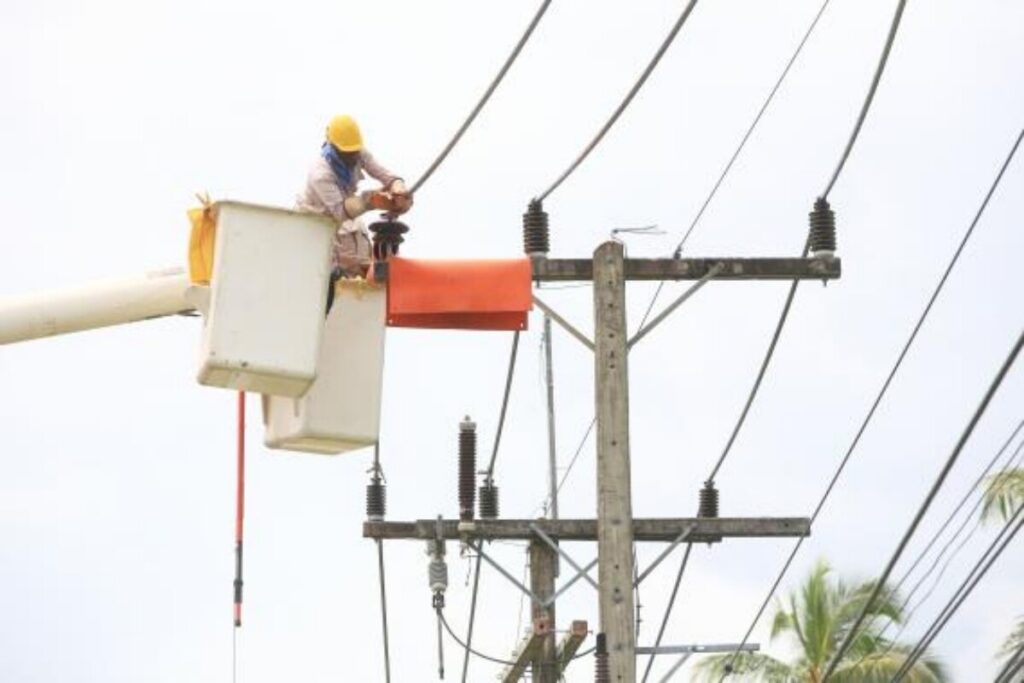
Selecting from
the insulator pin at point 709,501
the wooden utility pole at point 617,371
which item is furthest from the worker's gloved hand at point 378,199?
the insulator pin at point 709,501

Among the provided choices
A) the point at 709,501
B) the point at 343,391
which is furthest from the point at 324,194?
the point at 709,501

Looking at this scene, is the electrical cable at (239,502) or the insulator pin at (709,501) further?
the insulator pin at (709,501)

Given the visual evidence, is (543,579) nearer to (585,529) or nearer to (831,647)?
(585,529)

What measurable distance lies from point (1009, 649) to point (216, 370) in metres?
20.7

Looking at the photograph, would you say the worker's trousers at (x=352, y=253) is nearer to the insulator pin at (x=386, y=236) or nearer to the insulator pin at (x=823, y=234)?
the insulator pin at (x=386, y=236)

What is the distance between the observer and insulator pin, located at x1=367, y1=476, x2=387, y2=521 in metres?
25.1

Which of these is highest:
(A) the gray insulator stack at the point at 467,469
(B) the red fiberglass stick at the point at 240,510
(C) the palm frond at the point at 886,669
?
(C) the palm frond at the point at 886,669

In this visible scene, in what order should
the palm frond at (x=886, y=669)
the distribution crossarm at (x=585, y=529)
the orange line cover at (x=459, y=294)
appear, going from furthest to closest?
the palm frond at (x=886, y=669), the distribution crossarm at (x=585, y=529), the orange line cover at (x=459, y=294)

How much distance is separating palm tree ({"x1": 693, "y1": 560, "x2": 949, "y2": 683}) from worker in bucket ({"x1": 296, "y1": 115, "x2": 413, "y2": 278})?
24.9 m

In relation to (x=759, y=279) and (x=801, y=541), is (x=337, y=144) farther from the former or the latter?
(x=801, y=541)

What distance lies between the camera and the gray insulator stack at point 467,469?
80.6 ft

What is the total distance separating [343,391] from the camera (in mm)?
14359

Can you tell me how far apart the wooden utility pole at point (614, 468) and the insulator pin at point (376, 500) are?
6.90 metres

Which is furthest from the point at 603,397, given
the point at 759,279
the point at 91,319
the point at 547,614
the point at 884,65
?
the point at 547,614
